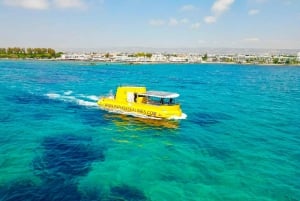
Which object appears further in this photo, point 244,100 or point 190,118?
point 244,100

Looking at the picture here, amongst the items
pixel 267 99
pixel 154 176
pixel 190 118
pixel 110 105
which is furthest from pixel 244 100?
pixel 154 176

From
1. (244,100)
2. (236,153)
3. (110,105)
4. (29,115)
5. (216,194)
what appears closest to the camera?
(216,194)

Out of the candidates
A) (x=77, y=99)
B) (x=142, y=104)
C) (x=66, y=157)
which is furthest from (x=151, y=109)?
(x=77, y=99)

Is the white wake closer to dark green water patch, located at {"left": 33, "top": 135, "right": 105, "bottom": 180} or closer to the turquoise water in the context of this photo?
the turquoise water

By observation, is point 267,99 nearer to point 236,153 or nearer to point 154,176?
point 236,153

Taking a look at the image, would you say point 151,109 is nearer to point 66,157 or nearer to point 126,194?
point 66,157

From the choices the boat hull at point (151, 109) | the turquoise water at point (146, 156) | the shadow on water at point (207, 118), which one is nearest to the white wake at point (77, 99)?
the turquoise water at point (146, 156)
